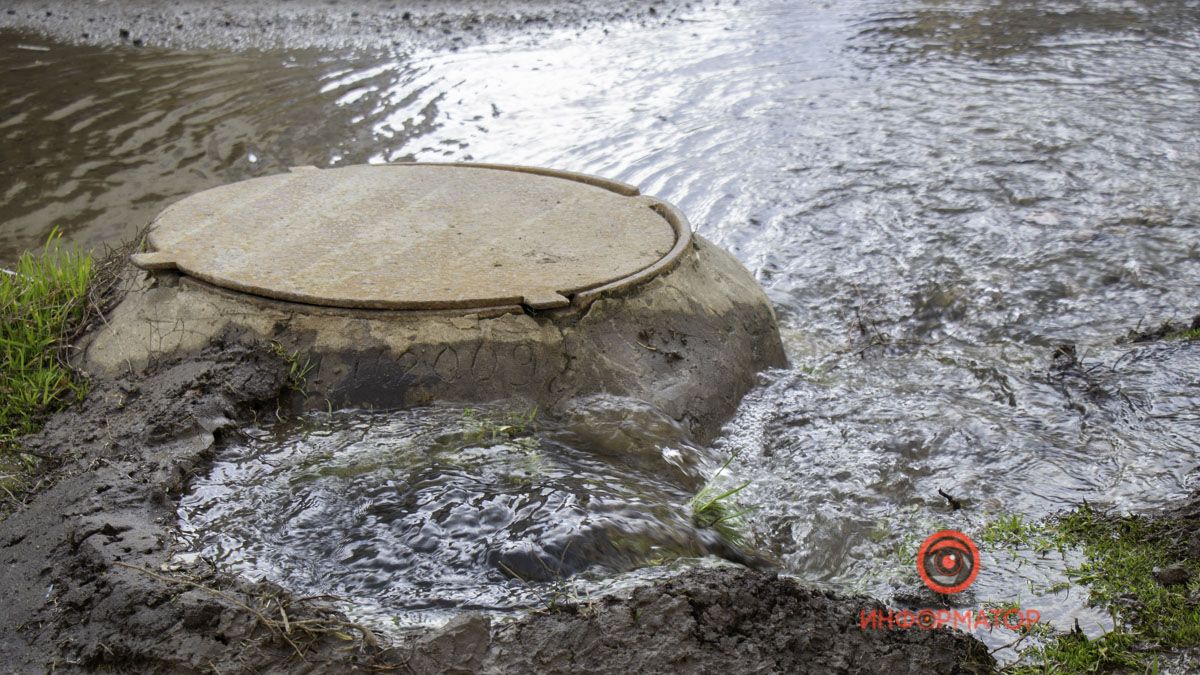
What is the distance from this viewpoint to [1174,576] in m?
2.91

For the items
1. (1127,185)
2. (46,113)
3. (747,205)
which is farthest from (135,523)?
(46,113)

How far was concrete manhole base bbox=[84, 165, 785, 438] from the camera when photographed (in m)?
3.55

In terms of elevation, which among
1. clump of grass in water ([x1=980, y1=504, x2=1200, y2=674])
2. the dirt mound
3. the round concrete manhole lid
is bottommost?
clump of grass in water ([x1=980, y1=504, x2=1200, y2=674])

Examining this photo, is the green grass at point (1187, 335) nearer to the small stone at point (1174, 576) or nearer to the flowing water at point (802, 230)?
the flowing water at point (802, 230)

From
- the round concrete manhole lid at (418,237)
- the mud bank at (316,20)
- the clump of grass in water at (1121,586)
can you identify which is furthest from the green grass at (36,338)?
the mud bank at (316,20)

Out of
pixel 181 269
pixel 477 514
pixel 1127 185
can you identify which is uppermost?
pixel 181 269

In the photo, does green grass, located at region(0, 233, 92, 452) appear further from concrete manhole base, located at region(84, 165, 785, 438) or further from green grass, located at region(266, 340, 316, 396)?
green grass, located at region(266, 340, 316, 396)

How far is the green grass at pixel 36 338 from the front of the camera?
145 inches

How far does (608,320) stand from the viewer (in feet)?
12.1

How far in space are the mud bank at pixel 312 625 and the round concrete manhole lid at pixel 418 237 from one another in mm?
1019

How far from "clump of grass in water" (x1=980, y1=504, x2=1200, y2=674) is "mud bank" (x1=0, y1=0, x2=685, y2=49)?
8.13 meters

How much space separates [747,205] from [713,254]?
2.13 meters

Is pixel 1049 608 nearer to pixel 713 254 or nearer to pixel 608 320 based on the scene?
pixel 608 320

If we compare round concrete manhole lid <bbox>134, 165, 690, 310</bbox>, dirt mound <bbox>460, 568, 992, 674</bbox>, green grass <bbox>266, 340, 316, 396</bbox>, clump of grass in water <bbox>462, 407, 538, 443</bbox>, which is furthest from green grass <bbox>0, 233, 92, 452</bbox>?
dirt mound <bbox>460, 568, 992, 674</bbox>
